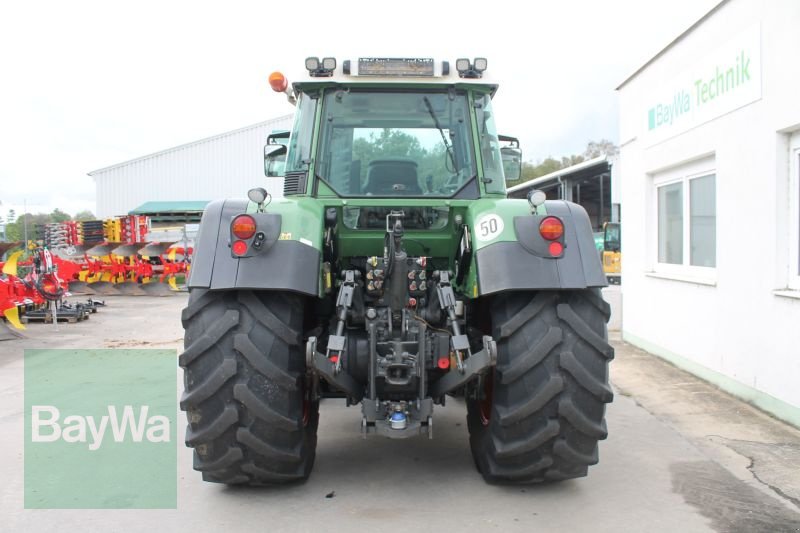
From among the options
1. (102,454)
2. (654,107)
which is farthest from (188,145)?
(102,454)

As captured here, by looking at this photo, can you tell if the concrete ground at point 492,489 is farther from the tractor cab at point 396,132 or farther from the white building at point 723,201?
the tractor cab at point 396,132

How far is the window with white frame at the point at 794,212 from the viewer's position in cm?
554

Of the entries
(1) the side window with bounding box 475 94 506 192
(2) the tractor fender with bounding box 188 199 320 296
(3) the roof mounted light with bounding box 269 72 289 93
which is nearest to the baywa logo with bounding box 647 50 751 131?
(1) the side window with bounding box 475 94 506 192

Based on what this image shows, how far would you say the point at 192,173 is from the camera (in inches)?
1244

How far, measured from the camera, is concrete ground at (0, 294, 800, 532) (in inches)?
145

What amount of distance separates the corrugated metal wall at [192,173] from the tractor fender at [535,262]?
2688cm

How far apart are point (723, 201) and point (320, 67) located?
4.06 m

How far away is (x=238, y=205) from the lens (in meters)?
4.04

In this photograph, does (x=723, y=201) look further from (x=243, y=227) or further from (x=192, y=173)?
(x=192, y=173)

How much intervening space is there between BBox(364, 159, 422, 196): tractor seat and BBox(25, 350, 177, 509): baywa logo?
220 centimetres

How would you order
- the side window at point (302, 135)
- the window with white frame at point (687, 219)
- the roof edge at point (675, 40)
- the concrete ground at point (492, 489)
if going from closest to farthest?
the concrete ground at point (492, 489) → the side window at point (302, 135) → the roof edge at point (675, 40) → the window with white frame at point (687, 219)

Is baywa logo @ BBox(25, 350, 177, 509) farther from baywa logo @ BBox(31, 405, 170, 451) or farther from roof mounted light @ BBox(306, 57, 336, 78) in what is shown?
roof mounted light @ BBox(306, 57, 336, 78)

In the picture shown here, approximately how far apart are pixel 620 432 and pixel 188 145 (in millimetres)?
28903

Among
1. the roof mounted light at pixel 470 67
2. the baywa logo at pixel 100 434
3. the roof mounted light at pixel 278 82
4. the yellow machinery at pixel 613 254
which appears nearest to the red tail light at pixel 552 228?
the roof mounted light at pixel 470 67
